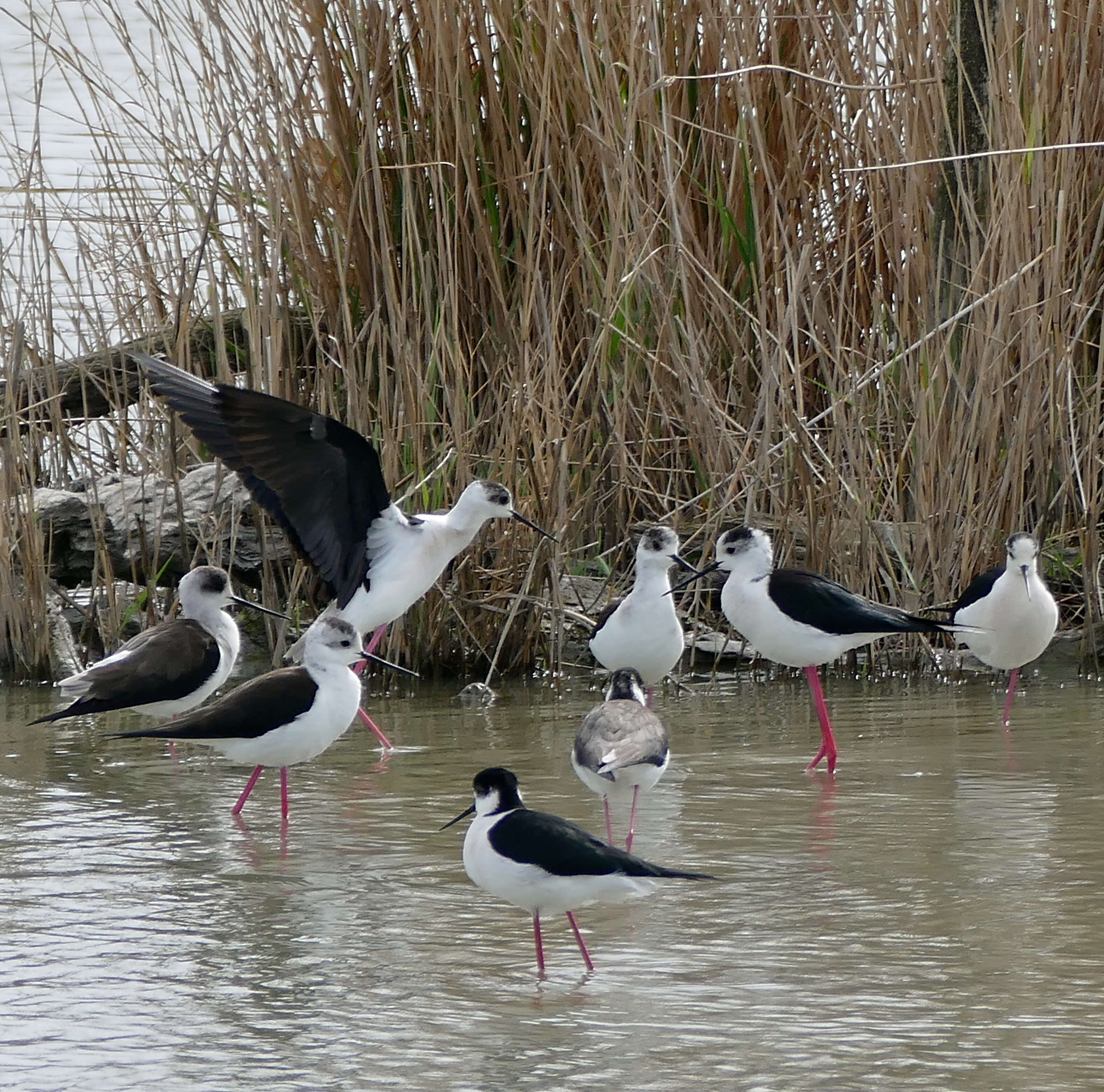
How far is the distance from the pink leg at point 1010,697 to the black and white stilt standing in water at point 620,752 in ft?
5.87

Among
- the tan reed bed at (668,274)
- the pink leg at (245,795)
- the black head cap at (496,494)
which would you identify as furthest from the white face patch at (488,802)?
the tan reed bed at (668,274)

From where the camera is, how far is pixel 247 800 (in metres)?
5.58

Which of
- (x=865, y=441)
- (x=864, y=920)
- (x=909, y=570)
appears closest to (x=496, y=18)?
(x=865, y=441)

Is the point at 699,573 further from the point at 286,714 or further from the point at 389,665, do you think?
the point at 286,714

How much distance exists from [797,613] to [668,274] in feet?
5.58

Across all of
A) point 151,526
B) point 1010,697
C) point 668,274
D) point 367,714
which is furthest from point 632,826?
point 151,526

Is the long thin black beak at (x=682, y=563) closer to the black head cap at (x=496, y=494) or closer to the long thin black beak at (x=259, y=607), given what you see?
the black head cap at (x=496, y=494)

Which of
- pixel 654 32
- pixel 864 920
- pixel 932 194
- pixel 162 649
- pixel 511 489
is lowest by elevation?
pixel 864 920

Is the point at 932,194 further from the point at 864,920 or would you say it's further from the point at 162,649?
the point at 864,920

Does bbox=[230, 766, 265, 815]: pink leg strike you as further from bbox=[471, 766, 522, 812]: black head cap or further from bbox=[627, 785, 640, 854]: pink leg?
bbox=[471, 766, 522, 812]: black head cap

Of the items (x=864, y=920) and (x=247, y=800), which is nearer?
(x=864, y=920)

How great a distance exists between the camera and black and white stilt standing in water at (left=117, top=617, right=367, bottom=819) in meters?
5.11

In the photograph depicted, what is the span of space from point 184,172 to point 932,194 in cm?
314

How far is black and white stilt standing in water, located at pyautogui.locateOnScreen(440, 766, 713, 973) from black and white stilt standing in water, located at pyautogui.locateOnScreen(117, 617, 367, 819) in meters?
1.41
